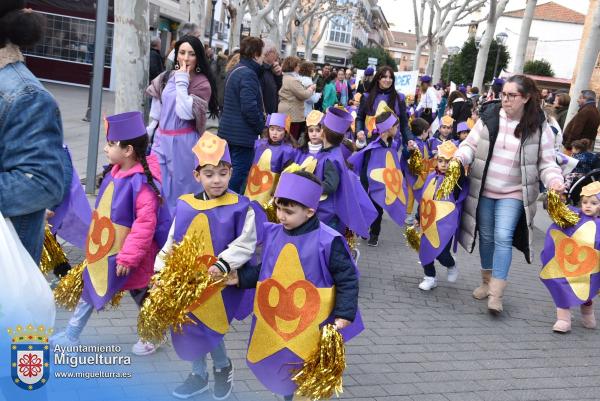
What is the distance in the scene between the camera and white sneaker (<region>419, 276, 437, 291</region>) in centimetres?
656

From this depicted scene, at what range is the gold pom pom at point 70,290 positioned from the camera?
4.16 m

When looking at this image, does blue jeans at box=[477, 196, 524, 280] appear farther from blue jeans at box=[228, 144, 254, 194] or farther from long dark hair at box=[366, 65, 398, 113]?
long dark hair at box=[366, 65, 398, 113]

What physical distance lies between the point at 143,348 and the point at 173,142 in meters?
2.31

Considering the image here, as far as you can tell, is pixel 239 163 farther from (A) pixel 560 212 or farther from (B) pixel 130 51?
(A) pixel 560 212

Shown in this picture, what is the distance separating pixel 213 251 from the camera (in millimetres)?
3719

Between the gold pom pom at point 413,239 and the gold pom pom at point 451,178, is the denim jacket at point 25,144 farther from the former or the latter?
the gold pom pom at point 413,239

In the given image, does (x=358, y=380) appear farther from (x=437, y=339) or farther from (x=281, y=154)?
(x=281, y=154)

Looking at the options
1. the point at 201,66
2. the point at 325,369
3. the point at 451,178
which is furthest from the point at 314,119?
the point at 325,369

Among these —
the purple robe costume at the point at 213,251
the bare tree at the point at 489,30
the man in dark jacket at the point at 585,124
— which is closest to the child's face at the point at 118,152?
the purple robe costume at the point at 213,251

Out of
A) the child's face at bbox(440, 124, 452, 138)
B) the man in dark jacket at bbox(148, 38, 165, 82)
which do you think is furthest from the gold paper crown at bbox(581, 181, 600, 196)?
the man in dark jacket at bbox(148, 38, 165, 82)

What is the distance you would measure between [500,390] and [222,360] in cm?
185

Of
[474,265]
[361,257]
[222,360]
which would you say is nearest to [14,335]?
[222,360]

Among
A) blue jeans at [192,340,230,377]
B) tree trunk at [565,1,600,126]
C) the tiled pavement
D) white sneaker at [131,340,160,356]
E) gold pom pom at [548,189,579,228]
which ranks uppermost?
tree trunk at [565,1,600,126]

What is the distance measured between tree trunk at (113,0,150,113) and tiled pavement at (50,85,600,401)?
2.90 m
